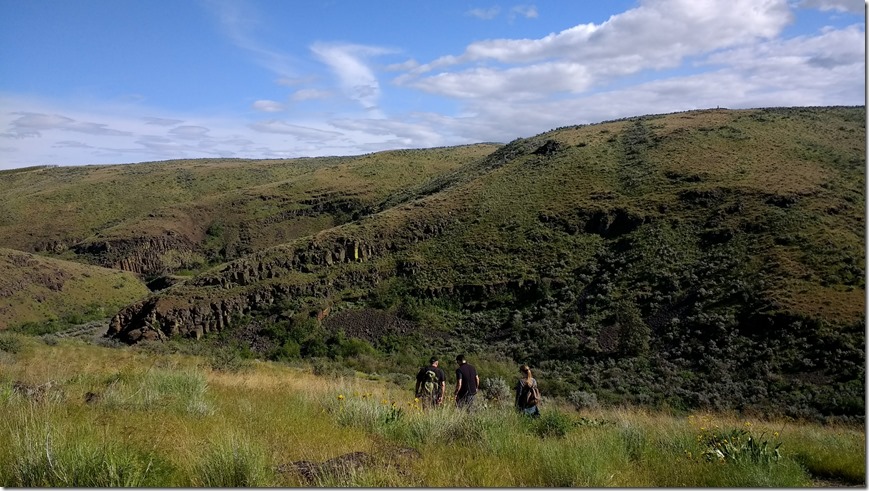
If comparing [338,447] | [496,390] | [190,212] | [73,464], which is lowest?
[496,390]


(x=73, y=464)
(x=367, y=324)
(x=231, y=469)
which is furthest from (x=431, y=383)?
(x=367, y=324)

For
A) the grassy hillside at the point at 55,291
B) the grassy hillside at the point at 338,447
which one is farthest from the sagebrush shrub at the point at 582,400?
the grassy hillside at the point at 55,291

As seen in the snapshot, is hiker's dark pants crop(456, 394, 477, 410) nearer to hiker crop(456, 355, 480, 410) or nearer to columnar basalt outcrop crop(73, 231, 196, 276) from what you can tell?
hiker crop(456, 355, 480, 410)

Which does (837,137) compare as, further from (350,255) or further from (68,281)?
(68,281)

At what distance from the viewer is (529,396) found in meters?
9.57

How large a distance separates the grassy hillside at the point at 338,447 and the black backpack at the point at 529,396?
0.82 m

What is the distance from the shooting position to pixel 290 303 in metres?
37.7

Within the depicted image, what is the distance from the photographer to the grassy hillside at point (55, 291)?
4344 centimetres

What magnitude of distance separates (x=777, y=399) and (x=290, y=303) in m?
27.9

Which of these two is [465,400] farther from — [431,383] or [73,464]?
[73,464]

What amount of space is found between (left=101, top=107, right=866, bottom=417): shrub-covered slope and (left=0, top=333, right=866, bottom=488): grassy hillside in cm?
1546

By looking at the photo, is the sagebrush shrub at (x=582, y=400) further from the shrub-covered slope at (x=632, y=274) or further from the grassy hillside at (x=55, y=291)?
the grassy hillside at (x=55, y=291)

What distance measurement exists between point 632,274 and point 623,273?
58 centimetres

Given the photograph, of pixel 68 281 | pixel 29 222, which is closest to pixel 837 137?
pixel 68 281
